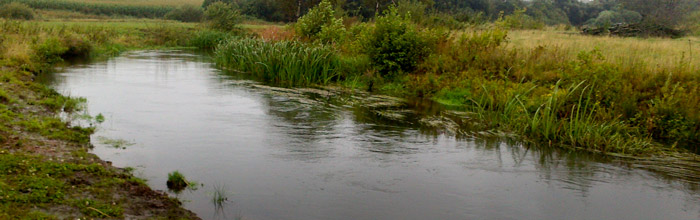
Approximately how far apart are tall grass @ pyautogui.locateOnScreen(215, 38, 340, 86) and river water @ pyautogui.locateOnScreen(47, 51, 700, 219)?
5376 mm

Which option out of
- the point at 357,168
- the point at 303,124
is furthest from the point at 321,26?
the point at 357,168

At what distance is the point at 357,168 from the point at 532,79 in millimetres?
8826

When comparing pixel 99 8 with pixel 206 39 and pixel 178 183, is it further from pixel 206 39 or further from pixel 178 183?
pixel 178 183

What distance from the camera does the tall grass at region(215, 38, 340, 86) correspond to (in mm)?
Result: 21000

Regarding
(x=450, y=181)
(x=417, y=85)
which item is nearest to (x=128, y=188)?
(x=450, y=181)

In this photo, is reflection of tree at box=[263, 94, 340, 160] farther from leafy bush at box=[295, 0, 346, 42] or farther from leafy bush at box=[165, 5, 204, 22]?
leafy bush at box=[165, 5, 204, 22]

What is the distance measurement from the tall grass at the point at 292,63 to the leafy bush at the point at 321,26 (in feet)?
9.94

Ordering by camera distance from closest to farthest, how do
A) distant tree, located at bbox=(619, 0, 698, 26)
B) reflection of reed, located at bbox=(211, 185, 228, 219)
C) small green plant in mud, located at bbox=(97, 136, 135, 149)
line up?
reflection of reed, located at bbox=(211, 185, 228, 219) → small green plant in mud, located at bbox=(97, 136, 135, 149) → distant tree, located at bbox=(619, 0, 698, 26)

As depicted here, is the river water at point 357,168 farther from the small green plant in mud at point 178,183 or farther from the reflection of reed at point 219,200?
the small green plant in mud at point 178,183

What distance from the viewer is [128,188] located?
7.48 m

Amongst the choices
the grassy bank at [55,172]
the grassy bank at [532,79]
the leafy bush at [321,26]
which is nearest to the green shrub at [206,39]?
the leafy bush at [321,26]

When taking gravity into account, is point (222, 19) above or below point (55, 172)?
above

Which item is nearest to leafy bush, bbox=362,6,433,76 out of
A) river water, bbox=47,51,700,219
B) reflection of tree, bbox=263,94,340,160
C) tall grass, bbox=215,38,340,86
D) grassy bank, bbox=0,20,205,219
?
tall grass, bbox=215,38,340,86

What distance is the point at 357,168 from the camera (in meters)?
9.73
